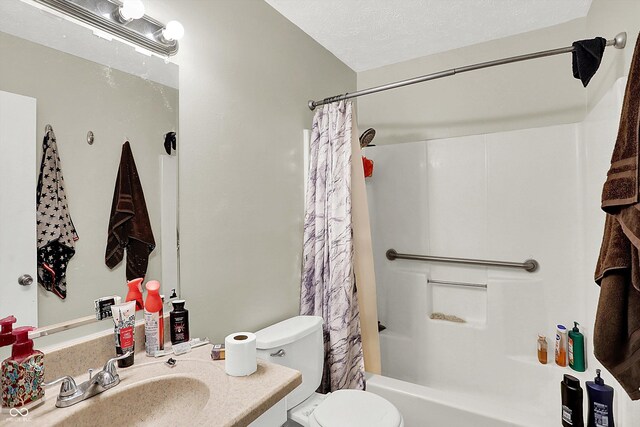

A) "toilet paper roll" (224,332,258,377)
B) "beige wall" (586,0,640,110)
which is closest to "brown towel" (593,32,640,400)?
"beige wall" (586,0,640,110)

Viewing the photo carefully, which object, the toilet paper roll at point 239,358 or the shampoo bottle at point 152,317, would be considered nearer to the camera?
the toilet paper roll at point 239,358

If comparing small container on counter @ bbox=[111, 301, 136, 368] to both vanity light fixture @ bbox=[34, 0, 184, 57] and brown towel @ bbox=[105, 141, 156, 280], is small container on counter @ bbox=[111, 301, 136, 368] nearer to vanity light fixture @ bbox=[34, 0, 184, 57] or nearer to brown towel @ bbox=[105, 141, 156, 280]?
brown towel @ bbox=[105, 141, 156, 280]

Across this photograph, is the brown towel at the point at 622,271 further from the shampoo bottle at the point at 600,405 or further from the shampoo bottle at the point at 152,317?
the shampoo bottle at the point at 152,317

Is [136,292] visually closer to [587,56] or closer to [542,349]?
[587,56]

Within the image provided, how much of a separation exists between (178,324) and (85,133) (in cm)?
69

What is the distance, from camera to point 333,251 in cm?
184

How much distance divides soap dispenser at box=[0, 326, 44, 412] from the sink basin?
5.0 inches

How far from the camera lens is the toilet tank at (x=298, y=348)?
1434 mm

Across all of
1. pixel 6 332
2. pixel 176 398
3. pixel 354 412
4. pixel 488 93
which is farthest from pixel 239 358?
pixel 488 93

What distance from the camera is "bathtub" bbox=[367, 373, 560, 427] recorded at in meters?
1.46

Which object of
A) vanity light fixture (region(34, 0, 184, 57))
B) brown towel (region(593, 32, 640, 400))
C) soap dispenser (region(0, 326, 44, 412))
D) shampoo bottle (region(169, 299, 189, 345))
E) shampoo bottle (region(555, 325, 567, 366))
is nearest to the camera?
soap dispenser (region(0, 326, 44, 412))

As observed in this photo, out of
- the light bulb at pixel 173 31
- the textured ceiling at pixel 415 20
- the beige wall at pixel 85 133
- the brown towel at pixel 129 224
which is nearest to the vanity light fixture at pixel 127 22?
the light bulb at pixel 173 31

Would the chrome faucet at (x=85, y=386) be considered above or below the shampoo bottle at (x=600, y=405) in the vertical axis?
above

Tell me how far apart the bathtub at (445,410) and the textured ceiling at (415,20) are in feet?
6.63
